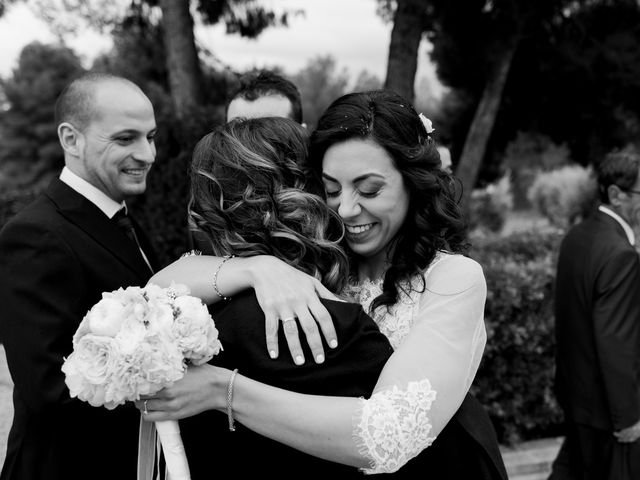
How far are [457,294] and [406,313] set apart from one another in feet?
0.79

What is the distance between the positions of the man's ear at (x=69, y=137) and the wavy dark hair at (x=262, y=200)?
3.79ft

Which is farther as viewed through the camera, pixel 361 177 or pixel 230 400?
pixel 361 177

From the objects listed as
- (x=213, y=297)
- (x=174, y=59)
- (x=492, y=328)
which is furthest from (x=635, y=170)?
(x=174, y=59)

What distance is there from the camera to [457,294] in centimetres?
177

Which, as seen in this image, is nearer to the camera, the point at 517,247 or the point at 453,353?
the point at 453,353

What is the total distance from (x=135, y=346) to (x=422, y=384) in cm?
72

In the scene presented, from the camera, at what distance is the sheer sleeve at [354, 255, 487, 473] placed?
4.97 feet

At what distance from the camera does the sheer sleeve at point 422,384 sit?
151 centimetres

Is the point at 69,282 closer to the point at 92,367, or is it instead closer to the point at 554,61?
the point at 92,367

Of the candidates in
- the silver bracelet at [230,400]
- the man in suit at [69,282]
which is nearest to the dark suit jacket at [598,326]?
the man in suit at [69,282]

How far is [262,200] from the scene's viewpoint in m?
1.77

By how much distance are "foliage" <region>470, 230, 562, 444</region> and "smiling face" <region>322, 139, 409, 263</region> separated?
2.91 metres

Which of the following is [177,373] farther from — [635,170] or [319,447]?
[635,170]

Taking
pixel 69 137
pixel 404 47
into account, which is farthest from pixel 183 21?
pixel 69 137
